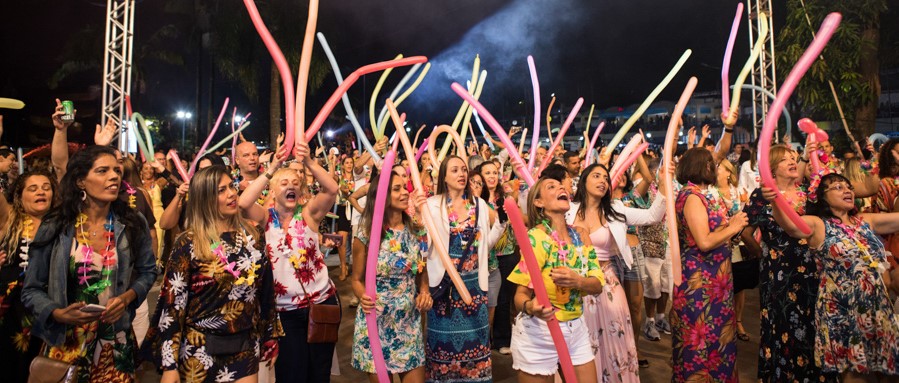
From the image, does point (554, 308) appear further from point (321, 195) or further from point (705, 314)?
point (321, 195)

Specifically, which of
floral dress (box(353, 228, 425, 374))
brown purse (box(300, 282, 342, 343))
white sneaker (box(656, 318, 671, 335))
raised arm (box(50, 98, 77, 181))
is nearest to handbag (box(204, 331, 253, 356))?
brown purse (box(300, 282, 342, 343))

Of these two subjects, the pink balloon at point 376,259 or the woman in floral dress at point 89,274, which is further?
the pink balloon at point 376,259

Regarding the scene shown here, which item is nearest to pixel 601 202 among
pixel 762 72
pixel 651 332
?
pixel 651 332

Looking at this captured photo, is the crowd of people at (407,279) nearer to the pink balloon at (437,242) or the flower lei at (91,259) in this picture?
the flower lei at (91,259)

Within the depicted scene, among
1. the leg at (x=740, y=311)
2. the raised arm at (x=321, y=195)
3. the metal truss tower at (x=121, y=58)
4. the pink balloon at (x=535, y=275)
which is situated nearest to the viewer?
the pink balloon at (x=535, y=275)

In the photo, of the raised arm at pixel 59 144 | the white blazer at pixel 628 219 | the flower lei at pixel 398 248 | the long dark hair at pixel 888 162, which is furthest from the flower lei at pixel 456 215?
the long dark hair at pixel 888 162

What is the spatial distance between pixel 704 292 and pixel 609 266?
71 centimetres

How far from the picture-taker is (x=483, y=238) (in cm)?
483

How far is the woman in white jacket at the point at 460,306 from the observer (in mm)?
4469

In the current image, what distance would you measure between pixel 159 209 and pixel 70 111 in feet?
14.0

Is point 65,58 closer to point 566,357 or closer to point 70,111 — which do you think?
point 70,111

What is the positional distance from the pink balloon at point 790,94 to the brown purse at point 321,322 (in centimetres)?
295

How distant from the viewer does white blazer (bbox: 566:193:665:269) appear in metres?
4.74

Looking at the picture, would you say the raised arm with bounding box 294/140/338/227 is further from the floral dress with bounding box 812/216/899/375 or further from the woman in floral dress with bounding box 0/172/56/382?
the floral dress with bounding box 812/216/899/375
